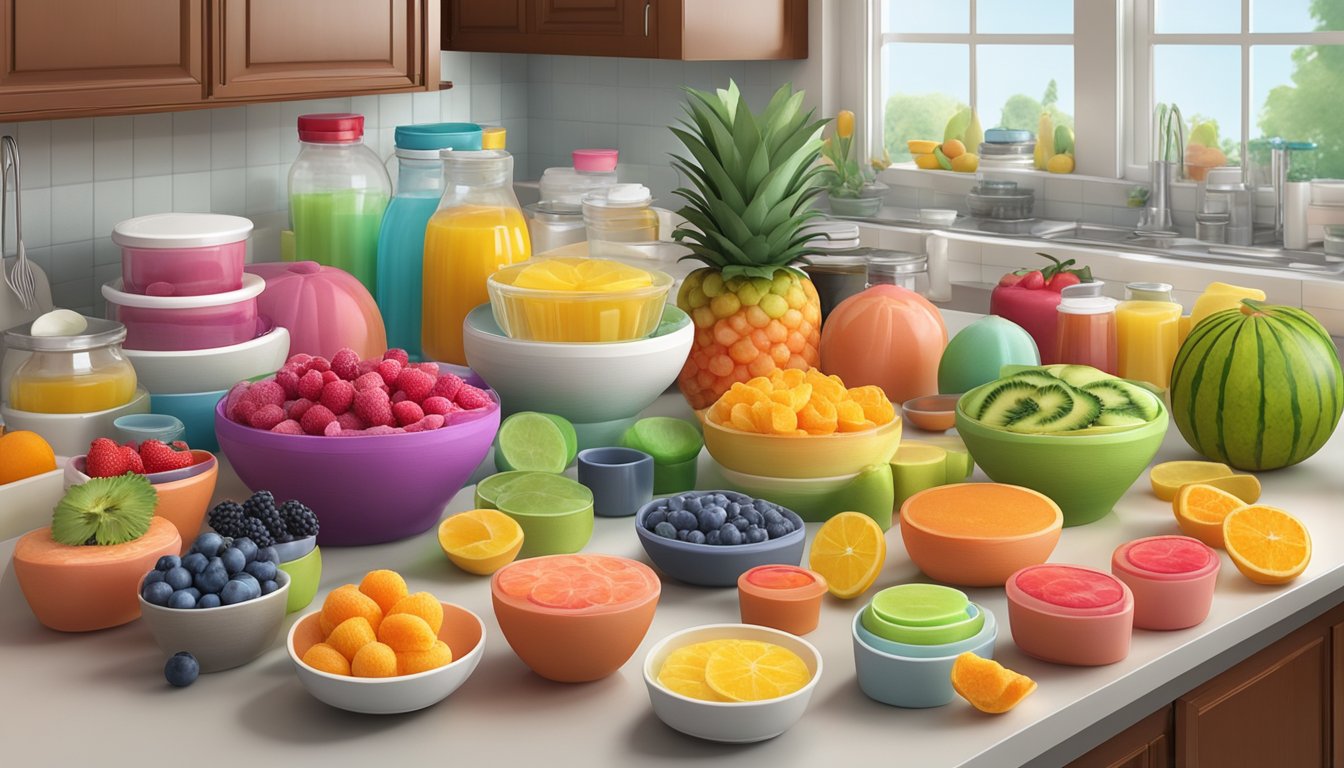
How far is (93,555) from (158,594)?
13 cm

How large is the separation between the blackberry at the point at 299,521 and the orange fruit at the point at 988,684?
62 centimetres

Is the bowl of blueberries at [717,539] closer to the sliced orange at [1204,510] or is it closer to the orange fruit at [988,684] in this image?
the orange fruit at [988,684]

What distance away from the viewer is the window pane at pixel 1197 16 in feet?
10.8

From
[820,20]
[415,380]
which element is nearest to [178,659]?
[415,380]

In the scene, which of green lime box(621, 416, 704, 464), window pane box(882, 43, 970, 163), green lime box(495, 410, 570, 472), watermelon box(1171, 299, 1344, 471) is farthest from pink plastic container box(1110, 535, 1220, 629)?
window pane box(882, 43, 970, 163)

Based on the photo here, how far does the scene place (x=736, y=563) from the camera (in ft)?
4.63

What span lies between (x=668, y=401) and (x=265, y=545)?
0.96 metres

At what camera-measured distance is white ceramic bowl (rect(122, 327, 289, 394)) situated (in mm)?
1795

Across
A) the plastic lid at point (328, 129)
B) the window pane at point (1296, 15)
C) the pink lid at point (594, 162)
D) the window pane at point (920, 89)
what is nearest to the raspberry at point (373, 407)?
the plastic lid at point (328, 129)

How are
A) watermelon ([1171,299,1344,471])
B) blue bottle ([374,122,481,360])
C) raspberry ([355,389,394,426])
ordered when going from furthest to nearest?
blue bottle ([374,122,481,360]), watermelon ([1171,299,1344,471]), raspberry ([355,389,394,426])

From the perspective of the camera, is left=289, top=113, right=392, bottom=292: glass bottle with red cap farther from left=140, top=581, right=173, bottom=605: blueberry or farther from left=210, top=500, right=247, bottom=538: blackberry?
left=140, top=581, right=173, bottom=605: blueberry

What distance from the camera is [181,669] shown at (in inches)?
46.8

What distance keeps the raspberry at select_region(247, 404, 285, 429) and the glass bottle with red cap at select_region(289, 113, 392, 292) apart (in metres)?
0.85

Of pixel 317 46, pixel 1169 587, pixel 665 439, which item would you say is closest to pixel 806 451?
pixel 665 439
